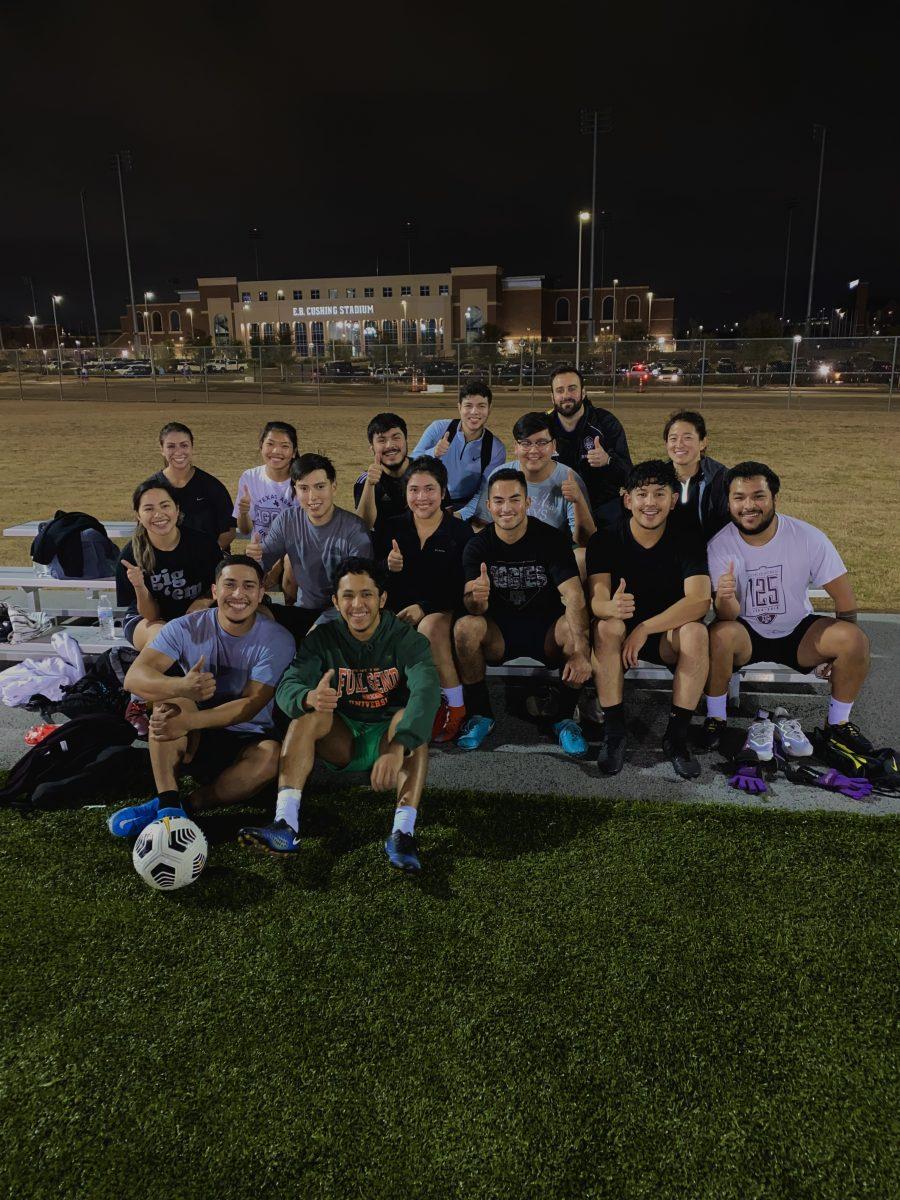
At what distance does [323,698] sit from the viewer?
3686mm

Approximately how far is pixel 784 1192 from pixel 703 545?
316 cm

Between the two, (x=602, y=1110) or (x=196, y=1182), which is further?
(x=602, y=1110)

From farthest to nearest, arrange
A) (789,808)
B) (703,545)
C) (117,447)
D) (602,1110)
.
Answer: (117,447) < (703,545) < (789,808) < (602,1110)

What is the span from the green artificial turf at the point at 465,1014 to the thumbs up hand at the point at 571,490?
2130 mm

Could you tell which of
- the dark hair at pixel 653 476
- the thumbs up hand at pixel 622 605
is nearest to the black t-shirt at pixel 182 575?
the thumbs up hand at pixel 622 605

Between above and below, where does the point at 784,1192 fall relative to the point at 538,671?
below

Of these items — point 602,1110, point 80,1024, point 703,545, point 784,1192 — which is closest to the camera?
point 784,1192

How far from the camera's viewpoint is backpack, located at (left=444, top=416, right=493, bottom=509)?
617 centimetres

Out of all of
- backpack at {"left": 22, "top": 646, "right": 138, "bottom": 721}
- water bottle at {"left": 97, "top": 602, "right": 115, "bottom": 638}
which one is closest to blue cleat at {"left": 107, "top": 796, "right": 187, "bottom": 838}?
backpack at {"left": 22, "top": 646, "right": 138, "bottom": 721}

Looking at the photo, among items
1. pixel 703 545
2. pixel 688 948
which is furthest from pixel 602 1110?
pixel 703 545

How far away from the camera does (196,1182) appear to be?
2234mm

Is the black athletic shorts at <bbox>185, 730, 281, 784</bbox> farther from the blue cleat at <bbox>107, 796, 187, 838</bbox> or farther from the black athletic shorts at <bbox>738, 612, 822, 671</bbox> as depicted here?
the black athletic shorts at <bbox>738, 612, 822, 671</bbox>

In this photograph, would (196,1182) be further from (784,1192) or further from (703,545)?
(703,545)

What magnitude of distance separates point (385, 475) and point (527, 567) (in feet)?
4.79
